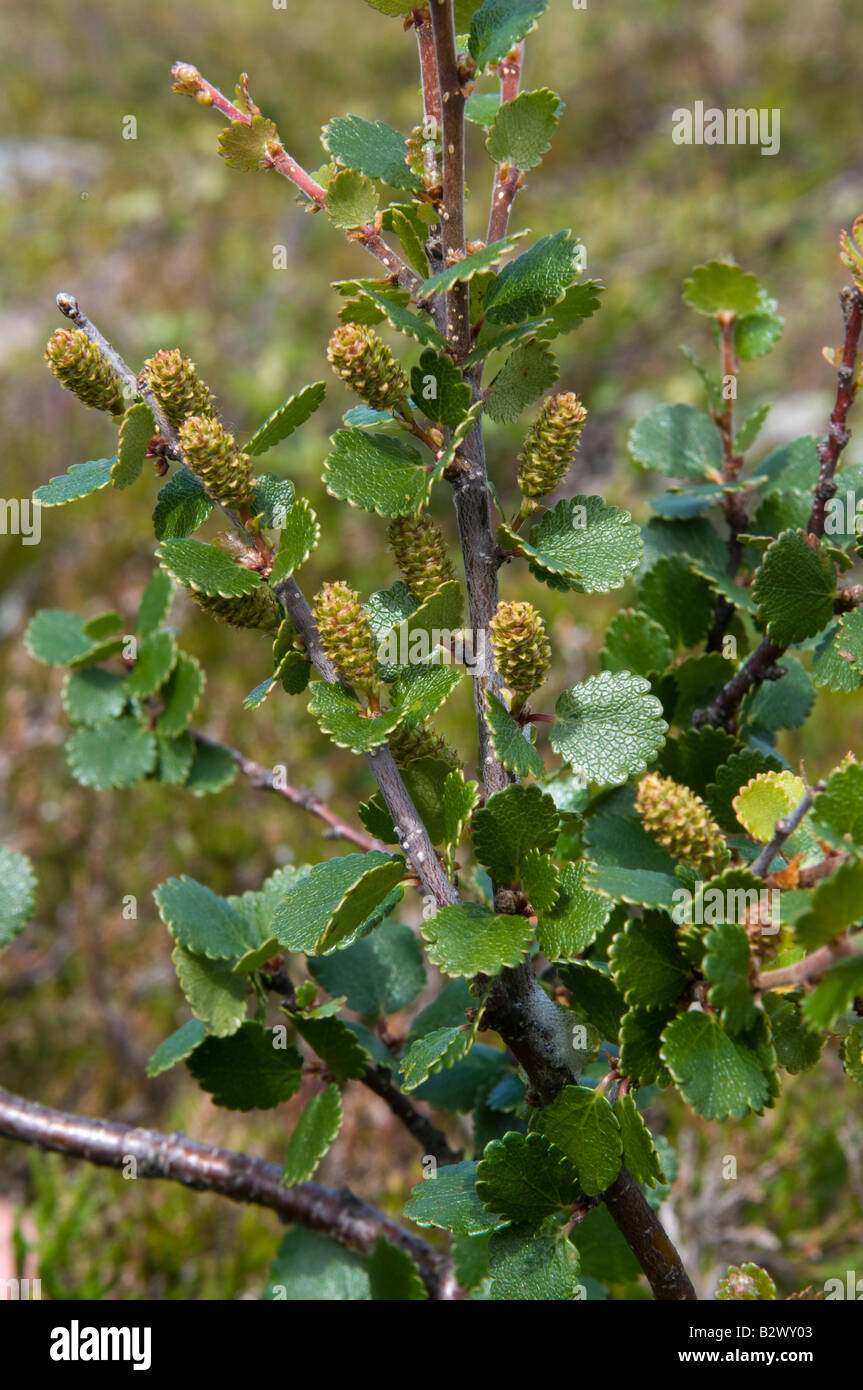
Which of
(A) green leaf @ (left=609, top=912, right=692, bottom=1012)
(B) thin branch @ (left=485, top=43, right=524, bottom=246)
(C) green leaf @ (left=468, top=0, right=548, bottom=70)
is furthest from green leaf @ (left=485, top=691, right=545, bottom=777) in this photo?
(C) green leaf @ (left=468, top=0, right=548, bottom=70)

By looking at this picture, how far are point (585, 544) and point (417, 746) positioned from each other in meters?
0.22

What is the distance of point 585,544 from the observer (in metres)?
0.91

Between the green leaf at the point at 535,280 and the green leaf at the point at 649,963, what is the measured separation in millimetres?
460

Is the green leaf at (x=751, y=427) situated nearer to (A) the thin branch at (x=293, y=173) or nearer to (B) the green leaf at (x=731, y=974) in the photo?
(A) the thin branch at (x=293, y=173)

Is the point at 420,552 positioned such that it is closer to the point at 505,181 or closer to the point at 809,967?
the point at 505,181

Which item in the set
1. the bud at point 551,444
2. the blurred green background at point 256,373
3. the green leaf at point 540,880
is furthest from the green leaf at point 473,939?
the blurred green background at point 256,373

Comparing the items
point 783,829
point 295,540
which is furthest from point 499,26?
A: point 783,829

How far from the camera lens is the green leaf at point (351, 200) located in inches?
32.9

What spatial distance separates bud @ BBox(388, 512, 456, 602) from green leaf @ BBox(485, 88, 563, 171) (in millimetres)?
283

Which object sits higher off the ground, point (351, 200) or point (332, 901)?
point (351, 200)
